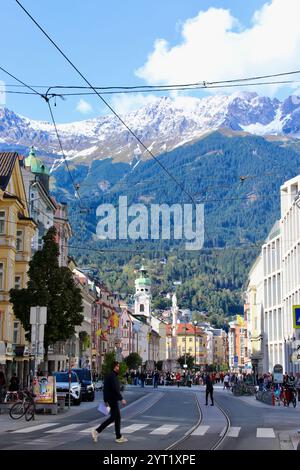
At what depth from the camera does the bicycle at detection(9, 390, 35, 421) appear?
28250mm

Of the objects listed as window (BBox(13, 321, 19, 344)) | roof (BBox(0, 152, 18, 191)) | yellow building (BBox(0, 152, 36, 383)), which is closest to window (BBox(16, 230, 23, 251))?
yellow building (BBox(0, 152, 36, 383))

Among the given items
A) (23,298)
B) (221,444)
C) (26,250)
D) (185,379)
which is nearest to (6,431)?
(221,444)

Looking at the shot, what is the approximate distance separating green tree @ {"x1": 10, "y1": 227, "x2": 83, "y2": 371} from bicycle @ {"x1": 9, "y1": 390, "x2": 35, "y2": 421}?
10243mm

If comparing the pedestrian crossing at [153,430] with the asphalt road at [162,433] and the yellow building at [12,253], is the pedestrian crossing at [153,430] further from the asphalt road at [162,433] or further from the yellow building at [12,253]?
the yellow building at [12,253]

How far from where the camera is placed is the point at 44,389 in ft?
106

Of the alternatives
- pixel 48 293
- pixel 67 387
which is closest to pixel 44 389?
pixel 48 293

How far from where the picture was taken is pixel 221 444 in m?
19.1

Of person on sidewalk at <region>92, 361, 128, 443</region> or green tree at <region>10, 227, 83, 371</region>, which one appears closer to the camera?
person on sidewalk at <region>92, 361, 128, 443</region>

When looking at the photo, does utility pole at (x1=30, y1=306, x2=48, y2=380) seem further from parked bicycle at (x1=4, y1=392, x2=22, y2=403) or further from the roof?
the roof

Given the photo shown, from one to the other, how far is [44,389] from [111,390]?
13.9 meters

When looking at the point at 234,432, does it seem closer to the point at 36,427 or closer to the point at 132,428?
the point at 132,428

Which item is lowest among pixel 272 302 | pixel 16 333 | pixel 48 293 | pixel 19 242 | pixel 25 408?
pixel 25 408

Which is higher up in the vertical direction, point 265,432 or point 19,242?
point 19,242
